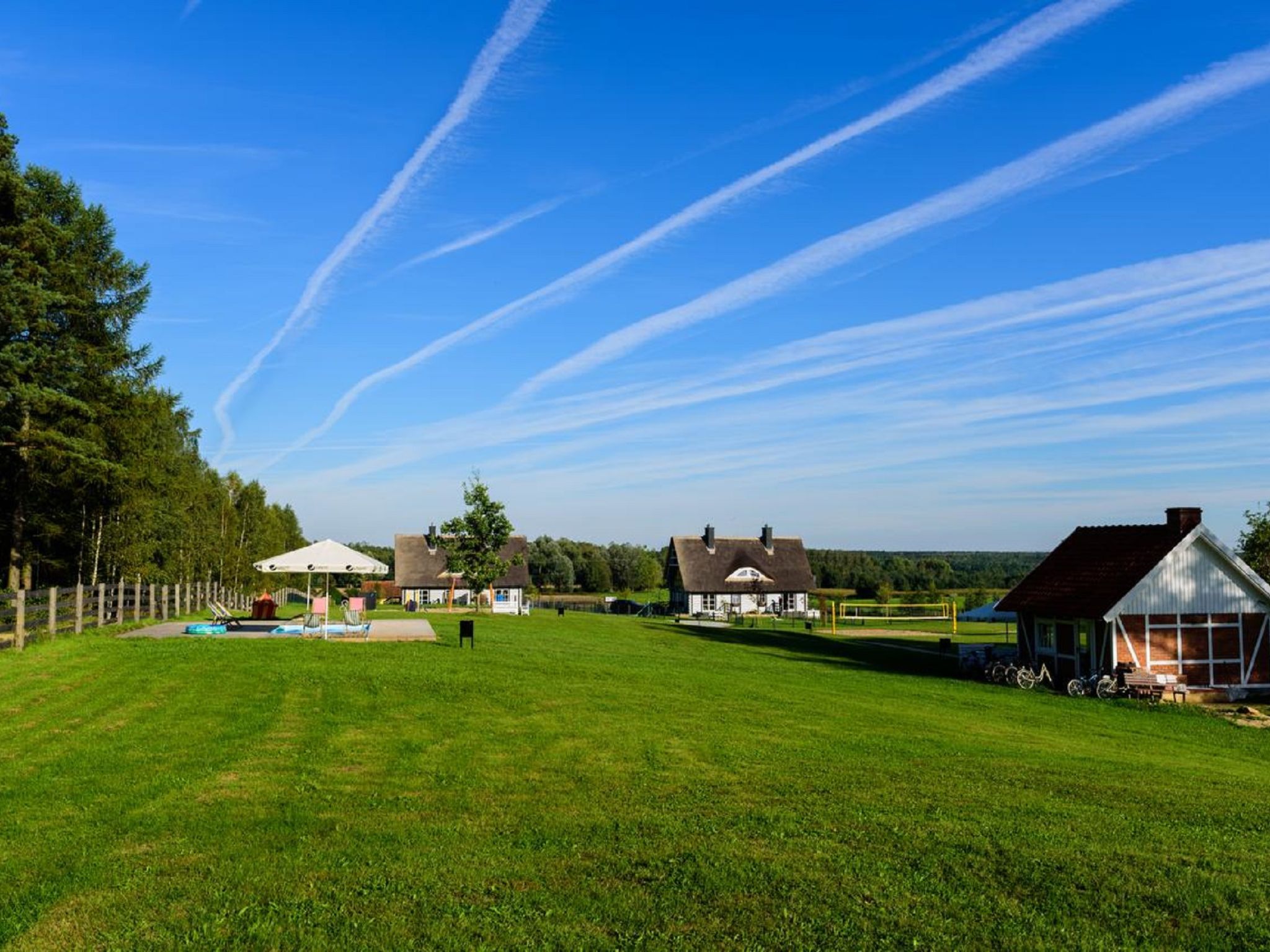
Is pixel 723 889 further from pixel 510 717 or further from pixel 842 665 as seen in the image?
pixel 842 665

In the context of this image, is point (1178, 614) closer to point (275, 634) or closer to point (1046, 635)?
point (1046, 635)

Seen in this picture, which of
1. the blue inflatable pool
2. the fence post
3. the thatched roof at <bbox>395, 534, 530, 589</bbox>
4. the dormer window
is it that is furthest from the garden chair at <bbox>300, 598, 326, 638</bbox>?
the dormer window

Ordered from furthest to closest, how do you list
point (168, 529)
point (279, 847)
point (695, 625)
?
point (695, 625) < point (168, 529) < point (279, 847)

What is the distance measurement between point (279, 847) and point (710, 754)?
639 cm

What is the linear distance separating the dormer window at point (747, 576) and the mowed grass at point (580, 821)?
6286 centimetres

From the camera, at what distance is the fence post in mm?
23562

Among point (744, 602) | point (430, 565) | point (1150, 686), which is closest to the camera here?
point (1150, 686)

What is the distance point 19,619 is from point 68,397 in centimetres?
1023

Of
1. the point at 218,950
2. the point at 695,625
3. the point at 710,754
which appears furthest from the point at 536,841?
the point at 695,625

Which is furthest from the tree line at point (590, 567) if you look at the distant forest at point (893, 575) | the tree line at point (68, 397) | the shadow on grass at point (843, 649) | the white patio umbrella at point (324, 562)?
the white patio umbrella at point (324, 562)

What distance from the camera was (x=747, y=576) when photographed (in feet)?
274

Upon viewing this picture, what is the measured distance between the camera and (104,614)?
99.3 feet

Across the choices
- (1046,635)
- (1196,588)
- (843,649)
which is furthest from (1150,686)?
(843,649)

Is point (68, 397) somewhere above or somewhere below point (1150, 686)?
above
